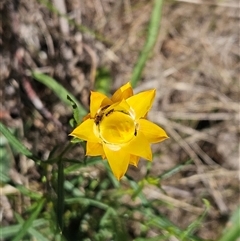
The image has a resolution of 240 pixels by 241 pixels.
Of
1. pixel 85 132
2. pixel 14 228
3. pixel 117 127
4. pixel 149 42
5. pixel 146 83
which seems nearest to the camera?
pixel 85 132

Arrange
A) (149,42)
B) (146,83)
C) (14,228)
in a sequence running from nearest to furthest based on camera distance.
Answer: (14,228), (149,42), (146,83)

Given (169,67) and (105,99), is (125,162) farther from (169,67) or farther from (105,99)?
(169,67)

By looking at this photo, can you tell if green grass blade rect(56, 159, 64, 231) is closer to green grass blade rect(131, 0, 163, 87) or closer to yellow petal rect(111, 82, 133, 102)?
yellow petal rect(111, 82, 133, 102)

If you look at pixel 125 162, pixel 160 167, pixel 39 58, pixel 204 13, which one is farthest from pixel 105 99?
pixel 204 13

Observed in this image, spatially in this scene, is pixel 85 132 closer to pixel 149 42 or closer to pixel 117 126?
pixel 117 126

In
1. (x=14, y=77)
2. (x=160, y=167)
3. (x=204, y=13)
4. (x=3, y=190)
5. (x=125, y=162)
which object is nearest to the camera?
(x=125, y=162)

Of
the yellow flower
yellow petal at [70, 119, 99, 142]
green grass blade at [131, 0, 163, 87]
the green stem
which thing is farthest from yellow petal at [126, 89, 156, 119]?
green grass blade at [131, 0, 163, 87]

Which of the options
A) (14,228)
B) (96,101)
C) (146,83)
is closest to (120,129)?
(96,101)
